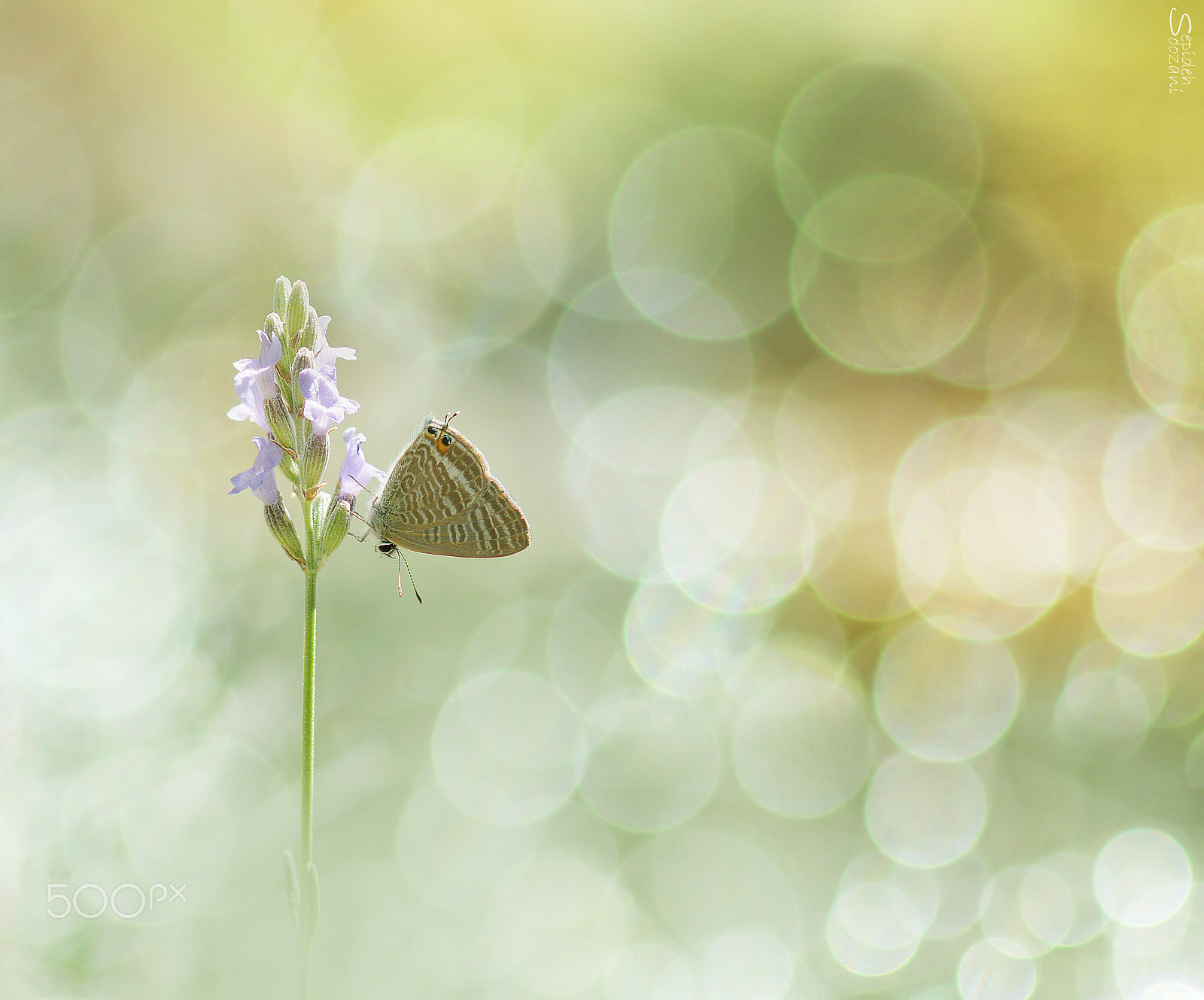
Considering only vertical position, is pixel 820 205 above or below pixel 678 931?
above

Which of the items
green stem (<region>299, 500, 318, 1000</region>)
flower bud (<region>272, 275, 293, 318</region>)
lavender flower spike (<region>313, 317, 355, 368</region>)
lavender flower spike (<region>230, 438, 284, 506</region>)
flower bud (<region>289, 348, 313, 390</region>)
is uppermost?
flower bud (<region>272, 275, 293, 318</region>)

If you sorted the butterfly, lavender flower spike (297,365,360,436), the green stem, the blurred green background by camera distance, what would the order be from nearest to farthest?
the green stem
lavender flower spike (297,365,360,436)
the butterfly
the blurred green background

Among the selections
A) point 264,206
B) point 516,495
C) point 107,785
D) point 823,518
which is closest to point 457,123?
point 264,206

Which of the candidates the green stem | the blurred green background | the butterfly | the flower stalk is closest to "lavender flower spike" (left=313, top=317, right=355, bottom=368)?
the flower stalk

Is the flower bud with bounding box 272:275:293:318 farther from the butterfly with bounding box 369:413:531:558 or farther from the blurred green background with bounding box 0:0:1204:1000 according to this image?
the blurred green background with bounding box 0:0:1204:1000

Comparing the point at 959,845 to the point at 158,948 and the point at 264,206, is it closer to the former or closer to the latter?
the point at 158,948

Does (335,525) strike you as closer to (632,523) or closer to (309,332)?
(309,332)
